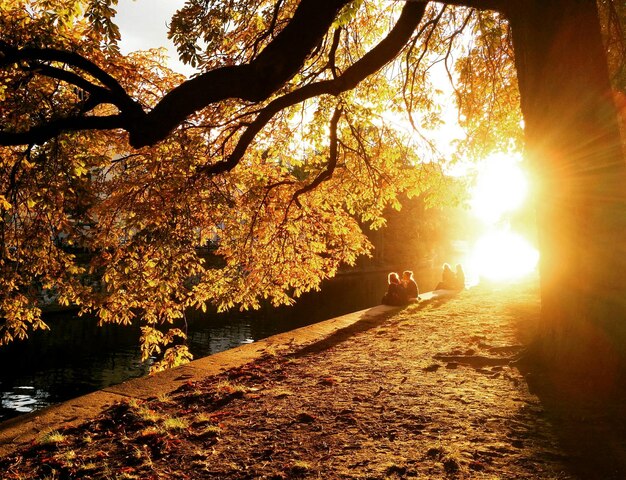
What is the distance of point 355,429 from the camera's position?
13.2ft

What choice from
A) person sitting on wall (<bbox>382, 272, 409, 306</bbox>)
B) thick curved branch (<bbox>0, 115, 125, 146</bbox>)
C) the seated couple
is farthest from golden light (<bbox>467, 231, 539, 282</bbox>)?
thick curved branch (<bbox>0, 115, 125, 146</bbox>)

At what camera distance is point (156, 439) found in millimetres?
3992

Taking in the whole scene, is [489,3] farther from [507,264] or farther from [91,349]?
[507,264]

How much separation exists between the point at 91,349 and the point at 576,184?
19.9 meters

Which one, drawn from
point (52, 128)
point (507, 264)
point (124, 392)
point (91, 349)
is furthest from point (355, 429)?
point (507, 264)

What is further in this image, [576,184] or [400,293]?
Result: [400,293]

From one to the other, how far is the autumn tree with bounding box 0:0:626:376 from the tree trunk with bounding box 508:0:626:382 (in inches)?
0.7

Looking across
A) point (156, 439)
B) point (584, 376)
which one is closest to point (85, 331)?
point (156, 439)

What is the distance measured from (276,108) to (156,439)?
542 centimetres

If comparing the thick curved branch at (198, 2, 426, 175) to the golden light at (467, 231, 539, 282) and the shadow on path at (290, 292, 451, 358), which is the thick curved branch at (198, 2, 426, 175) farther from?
the golden light at (467, 231, 539, 282)

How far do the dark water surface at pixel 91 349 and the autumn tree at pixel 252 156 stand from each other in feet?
25.5

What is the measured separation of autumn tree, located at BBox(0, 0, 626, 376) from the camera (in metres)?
4.99

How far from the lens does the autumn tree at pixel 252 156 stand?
16.4 feet

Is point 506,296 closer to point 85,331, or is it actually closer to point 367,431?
point 367,431
